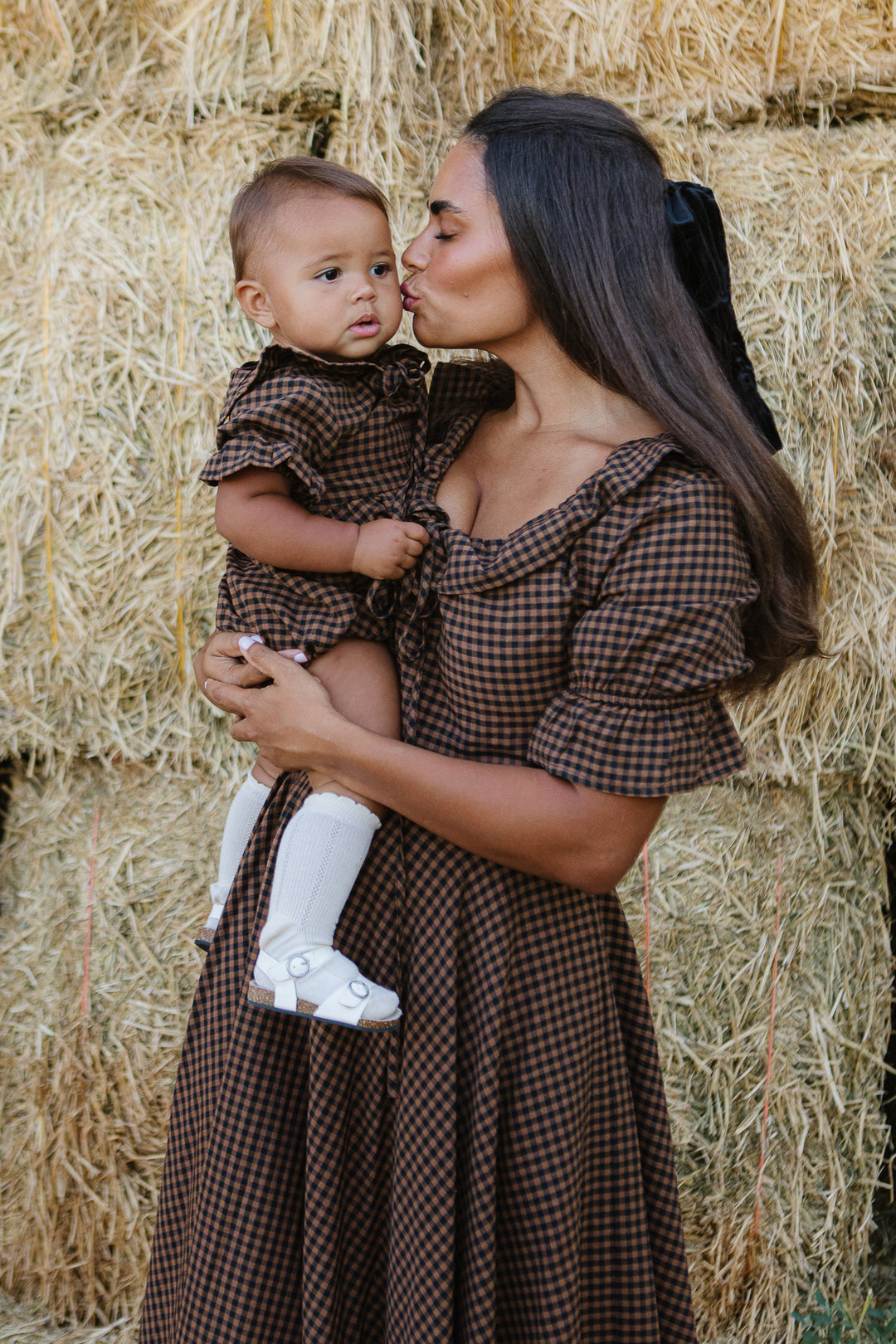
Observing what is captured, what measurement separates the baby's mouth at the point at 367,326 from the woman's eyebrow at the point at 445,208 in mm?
164

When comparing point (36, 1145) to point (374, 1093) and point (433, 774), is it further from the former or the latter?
point (433, 774)

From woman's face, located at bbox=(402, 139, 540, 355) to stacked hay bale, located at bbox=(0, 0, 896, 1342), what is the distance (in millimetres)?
780

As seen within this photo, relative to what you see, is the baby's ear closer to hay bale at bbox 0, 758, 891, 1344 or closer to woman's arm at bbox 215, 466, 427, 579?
woman's arm at bbox 215, 466, 427, 579

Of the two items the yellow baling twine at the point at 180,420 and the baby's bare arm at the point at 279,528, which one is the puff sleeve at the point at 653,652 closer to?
the baby's bare arm at the point at 279,528

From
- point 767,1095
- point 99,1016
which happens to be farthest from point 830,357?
point 99,1016

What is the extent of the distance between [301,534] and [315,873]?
43cm

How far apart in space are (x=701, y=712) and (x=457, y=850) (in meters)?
0.34

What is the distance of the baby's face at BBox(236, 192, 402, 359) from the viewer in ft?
5.41

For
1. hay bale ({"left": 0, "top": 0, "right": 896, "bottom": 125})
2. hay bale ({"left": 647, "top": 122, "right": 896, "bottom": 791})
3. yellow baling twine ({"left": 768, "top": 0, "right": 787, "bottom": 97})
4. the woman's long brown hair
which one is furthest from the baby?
yellow baling twine ({"left": 768, "top": 0, "right": 787, "bottom": 97})

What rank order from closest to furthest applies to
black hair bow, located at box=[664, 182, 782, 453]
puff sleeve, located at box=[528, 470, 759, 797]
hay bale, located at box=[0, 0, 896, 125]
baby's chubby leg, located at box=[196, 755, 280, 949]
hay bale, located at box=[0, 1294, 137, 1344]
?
puff sleeve, located at box=[528, 470, 759, 797]
black hair bow, located at box=[664, 182, 782, 453]
baby's chubby leg, located at box=[196, 755, 280, 949]
hay bale, located at box=[0, 0, 896, 125]
hay bale, located at box=[0, 1294, 137, 1344]

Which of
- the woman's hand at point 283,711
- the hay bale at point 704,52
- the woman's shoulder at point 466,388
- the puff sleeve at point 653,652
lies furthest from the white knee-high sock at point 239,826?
the hay bale at point 704,52

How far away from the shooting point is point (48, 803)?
2502 millimetres

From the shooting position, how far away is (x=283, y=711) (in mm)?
1509

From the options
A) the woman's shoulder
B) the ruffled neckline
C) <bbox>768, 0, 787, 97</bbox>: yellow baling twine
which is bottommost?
the woman's shoulder
